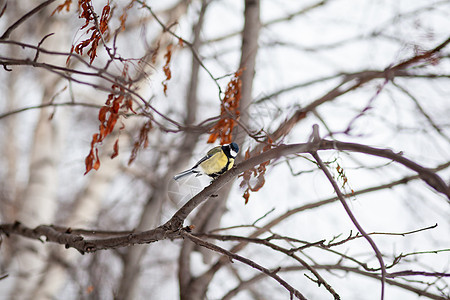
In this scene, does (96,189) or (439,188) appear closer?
(439,188)

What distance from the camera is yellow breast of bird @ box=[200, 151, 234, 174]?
1204 mm

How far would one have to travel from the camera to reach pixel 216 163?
1.20m

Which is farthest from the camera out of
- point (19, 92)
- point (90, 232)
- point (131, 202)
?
point (19, 92)

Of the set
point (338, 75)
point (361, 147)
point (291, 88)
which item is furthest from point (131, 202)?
point (361, 147)

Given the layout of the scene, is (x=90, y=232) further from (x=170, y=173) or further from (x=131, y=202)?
(x=131, y=202)

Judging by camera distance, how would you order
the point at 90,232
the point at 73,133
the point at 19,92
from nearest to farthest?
the point at 90,232
the point at 19,92
the point at 73,133

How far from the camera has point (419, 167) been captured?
2.70ft

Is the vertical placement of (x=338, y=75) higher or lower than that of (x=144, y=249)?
higher

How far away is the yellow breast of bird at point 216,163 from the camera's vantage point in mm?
1204

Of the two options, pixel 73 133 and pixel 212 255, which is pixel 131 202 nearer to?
pixel 73 133

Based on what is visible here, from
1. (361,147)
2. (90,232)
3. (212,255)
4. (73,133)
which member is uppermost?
(73,133)

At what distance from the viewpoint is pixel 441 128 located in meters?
2.37

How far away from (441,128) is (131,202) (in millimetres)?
3760

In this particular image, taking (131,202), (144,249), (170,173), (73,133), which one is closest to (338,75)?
(170,173)
